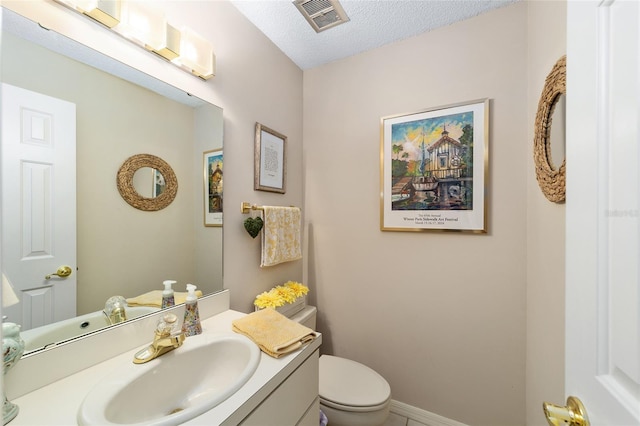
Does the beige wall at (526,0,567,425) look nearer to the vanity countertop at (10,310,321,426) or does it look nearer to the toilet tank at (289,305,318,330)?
the vanity countertop at (10,310,321,426)

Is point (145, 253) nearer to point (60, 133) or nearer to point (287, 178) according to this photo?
point (60, 133)

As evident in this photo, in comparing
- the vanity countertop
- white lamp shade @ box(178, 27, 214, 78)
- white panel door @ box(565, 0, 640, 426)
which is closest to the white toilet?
the vanity countertop

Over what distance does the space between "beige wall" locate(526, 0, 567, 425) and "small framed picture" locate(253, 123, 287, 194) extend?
1303 mm

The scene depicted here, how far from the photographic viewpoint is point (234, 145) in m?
1.30

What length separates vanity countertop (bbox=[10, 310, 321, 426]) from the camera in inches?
23.0

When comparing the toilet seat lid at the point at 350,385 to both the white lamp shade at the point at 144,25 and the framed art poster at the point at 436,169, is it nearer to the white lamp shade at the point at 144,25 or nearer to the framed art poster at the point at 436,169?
the framed art poster at the point at 436,169

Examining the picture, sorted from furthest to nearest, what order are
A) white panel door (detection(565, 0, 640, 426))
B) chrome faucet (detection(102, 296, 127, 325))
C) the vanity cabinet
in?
chrome faucet (detection(102, 296, 127, 325)), the vanity cabinet, white panel door (detection(565, 0, 640, 426))

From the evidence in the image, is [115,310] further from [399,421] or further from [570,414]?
[399,421]

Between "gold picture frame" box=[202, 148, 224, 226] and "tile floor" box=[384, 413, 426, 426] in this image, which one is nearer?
"gold picture frame" box=[202, 148, 224, 226]

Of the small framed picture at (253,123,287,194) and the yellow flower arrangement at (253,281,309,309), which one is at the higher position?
the small framed picture at (253,123,287,194)

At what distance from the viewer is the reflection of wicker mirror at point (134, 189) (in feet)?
2.94

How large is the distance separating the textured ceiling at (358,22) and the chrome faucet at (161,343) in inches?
59.5

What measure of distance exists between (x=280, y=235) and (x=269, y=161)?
0.45 metres

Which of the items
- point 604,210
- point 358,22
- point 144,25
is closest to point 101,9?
point 144,25
